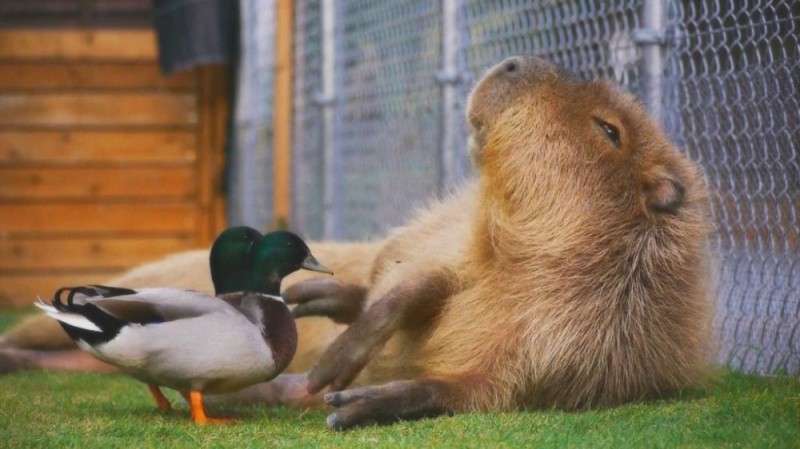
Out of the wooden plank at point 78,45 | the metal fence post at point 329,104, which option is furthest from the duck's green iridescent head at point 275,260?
the wooden plank at point 78,45

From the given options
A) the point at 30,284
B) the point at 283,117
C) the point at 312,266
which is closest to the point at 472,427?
the point at 312,266

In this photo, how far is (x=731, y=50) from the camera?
12.8 feet

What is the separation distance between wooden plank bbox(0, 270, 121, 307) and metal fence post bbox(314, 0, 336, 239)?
2.28 metres

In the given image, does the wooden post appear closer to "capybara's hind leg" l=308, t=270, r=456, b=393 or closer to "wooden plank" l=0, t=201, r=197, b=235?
"wooden plank" l=0, t=201, r=197, b=235

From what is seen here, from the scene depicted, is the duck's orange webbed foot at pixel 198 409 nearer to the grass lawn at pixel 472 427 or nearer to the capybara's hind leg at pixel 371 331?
the grass lawn at pixel 472 427

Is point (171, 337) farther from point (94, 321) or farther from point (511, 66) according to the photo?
point (511, 66)

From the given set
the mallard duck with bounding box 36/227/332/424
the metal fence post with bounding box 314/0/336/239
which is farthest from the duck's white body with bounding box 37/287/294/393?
the metal fence post with bounding box 314/0/336/239

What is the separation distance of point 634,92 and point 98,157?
524 cm

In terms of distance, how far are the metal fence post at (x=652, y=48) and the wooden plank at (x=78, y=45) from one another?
5.44 m

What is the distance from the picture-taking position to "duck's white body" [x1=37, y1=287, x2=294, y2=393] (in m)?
2.93

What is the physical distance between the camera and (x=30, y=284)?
8.36 meters

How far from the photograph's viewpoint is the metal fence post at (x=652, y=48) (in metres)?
3.98

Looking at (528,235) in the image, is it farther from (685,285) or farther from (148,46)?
(148,46)

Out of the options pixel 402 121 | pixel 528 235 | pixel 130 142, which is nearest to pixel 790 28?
pixel 528 235
